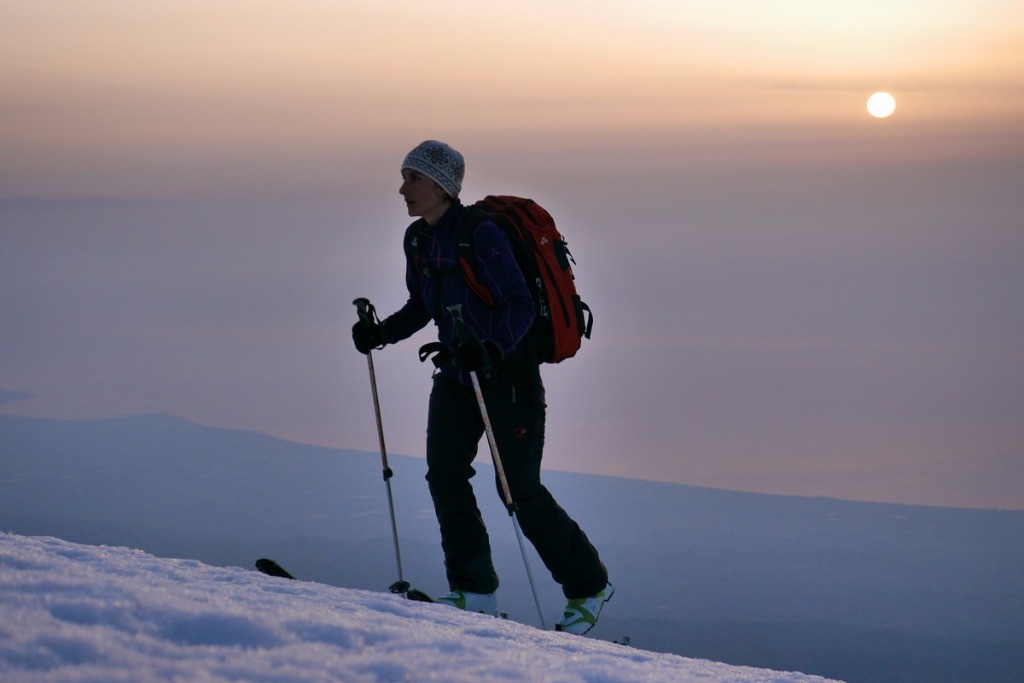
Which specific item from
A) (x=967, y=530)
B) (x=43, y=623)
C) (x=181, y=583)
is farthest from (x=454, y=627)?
(x=967, y=530)

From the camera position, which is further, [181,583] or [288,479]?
[288,479]

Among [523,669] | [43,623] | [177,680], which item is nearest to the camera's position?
[177,680]

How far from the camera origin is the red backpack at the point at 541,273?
713 centimetres

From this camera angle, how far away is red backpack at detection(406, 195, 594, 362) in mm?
7133

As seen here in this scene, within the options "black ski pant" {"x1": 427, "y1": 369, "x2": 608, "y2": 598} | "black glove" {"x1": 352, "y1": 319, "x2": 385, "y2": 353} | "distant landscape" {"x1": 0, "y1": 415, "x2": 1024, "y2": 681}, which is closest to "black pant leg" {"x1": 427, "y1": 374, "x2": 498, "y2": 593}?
"black ski pant" {"x1": 427, "y1": 369, "x2": 608, "y2": 598}

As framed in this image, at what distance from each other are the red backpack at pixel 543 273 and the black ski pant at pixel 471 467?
28 centimetres

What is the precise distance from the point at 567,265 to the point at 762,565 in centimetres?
13277

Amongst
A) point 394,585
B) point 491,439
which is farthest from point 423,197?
point 394,585

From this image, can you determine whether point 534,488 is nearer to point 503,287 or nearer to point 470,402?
point 470,402

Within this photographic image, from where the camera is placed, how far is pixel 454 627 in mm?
5105

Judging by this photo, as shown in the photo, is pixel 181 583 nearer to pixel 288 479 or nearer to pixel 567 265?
pixel 567 265

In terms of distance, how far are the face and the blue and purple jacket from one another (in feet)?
0.19

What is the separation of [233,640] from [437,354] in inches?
134

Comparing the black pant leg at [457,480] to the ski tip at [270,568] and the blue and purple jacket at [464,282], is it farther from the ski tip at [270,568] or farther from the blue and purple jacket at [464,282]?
the ski tip at [270,568]
